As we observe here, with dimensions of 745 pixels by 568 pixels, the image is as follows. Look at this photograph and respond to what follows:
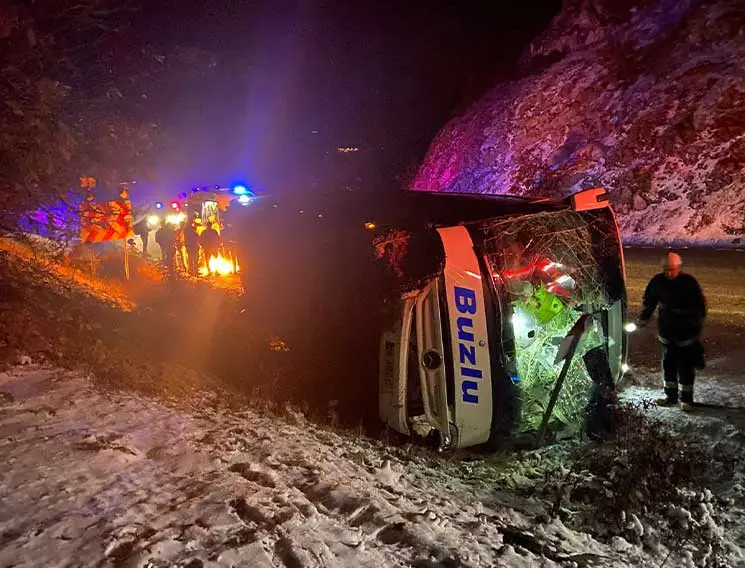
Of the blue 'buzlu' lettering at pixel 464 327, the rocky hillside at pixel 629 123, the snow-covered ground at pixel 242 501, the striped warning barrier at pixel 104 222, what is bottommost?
the snow-covered ground at pixel 242 501

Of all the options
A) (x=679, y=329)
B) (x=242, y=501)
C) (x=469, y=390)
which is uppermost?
(x=679, y=329)

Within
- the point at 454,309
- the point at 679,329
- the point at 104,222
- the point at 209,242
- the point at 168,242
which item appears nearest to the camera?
the point at 454,309

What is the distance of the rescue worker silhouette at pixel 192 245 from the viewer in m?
14.9

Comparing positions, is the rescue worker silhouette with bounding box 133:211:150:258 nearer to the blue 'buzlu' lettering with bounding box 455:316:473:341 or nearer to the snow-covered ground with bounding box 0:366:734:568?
the snow-covered ground with bounding box 0:366:734:568

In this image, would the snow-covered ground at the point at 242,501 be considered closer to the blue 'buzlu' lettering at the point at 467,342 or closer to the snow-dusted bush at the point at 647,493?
the snow-dusted bush at the point at 647,493

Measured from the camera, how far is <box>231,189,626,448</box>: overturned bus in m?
4.90

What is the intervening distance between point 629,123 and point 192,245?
10772mm

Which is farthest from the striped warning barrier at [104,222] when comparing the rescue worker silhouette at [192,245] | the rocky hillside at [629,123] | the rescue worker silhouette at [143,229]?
the rocky hillside at [629,123]

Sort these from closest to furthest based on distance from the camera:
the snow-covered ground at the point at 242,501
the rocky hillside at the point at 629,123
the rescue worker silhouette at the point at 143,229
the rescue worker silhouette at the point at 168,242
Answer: the snow-covered ground at the point at 242,501 → the rocky hillside at the point at 629,123 → the rescue worker silhouette at the point at 168,242 → the rescue worker silhouette at the point at 143,229

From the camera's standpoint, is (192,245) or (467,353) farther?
(192,245)

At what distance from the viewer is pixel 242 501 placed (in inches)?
→ 150

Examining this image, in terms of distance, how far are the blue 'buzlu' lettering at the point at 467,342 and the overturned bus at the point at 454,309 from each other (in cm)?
1

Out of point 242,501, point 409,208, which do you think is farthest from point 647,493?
point 409,208

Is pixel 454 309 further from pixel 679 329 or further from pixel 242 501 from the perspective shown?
pixel 679 329
